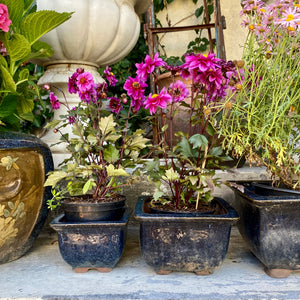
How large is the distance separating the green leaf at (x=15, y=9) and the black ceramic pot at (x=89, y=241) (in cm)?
71

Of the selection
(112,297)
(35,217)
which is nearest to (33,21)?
(35,217)

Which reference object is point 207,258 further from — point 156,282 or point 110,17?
point 110,17

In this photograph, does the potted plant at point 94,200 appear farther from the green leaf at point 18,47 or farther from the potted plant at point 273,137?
the potted plant at point 273,137

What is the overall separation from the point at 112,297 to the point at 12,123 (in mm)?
775

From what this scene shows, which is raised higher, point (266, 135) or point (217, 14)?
point (217, 14)

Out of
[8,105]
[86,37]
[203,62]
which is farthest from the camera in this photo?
[86,37]

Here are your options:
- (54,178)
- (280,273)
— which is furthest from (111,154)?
(280,273)

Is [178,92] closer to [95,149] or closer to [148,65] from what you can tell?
[148,65]

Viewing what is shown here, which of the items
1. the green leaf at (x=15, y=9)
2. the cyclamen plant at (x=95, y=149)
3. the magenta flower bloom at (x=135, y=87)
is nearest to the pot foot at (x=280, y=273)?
the cyclamen plant at (x=95, y=149)

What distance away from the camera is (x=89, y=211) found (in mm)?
1006

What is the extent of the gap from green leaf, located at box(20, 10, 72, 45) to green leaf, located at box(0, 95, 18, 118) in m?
0.21

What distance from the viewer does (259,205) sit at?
953mm

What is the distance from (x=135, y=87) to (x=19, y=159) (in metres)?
0.45

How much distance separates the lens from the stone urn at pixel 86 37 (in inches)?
55.2
